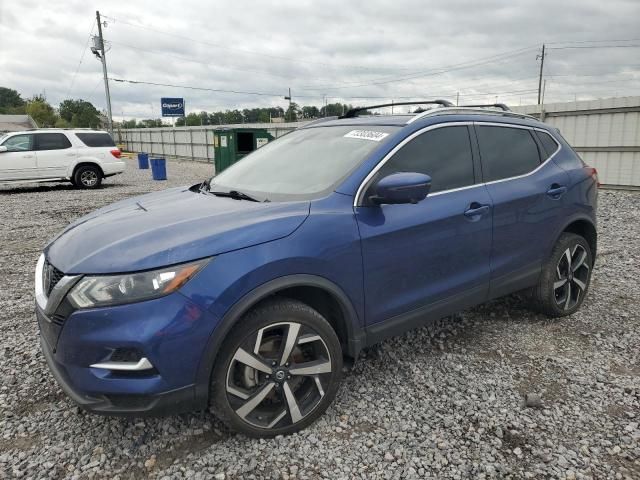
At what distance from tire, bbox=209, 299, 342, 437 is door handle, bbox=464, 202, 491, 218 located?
1.23 meters

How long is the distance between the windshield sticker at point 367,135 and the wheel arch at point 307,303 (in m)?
1.03

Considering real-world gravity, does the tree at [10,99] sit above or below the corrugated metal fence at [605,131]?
above

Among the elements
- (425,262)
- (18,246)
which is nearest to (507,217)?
(425,262)

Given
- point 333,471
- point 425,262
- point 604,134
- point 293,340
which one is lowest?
point 333,471

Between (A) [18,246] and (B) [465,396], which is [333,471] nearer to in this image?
(B) [465,396]

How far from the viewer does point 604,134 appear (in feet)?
37.3

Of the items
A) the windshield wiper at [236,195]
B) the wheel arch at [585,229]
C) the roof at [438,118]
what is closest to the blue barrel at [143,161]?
the roof at [438,118]

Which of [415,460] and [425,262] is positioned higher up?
[425,262]

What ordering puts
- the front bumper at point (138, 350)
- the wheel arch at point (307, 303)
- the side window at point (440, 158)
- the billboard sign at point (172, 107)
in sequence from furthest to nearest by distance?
1. the billboard sign at point (172, 107)
2. the side window at point (440, 158)
3. the wheel arch at point (307, 303)
4. the front bumper at point (138, 350)

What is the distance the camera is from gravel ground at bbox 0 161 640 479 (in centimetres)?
231

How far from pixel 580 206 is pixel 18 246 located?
7.25m

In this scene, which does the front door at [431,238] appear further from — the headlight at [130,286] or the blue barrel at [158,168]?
the blue barrel at [158,168]

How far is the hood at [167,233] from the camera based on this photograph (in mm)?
2123

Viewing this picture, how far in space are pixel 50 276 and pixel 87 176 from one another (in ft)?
42.7
